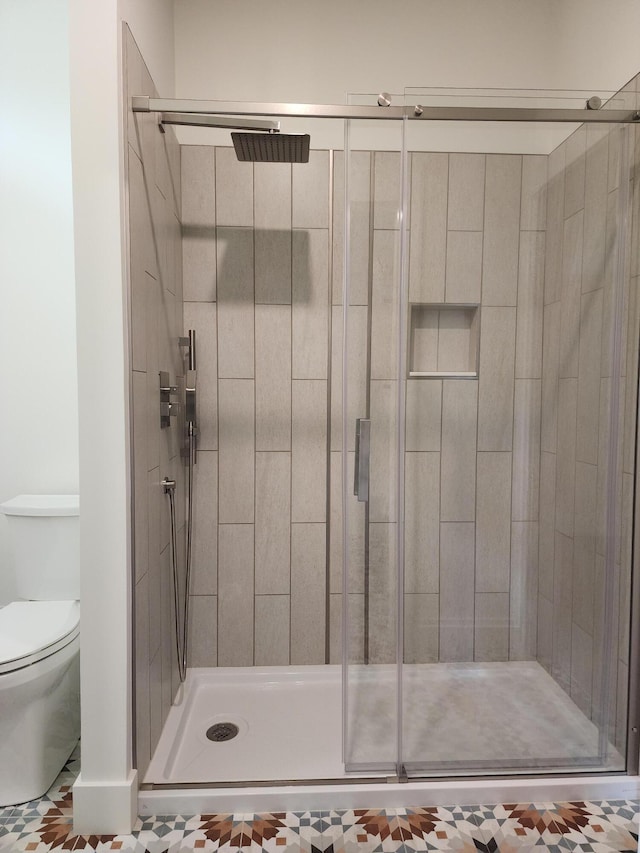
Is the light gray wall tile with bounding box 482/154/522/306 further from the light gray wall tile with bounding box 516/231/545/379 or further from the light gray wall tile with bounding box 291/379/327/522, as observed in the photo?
the light gray wall tile with bounding box 291/379/327/522

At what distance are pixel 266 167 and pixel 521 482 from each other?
1.56m

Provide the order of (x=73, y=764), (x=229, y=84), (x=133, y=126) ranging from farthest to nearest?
(x=229, y=84)
(x=73, y=764)
(x=133, y=126)

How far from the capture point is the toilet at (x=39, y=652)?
154cm

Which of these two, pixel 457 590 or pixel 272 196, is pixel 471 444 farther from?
pixel 272 196

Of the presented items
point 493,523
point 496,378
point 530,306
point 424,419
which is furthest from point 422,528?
point 530,306

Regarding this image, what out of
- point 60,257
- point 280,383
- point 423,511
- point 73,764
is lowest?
point 73,764

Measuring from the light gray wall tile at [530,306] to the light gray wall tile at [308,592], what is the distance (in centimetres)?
112

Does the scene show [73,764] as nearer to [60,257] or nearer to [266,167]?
[60,257]

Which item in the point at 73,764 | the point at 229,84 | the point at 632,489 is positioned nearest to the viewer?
the point at 632,489

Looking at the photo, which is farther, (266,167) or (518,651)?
(266,167)

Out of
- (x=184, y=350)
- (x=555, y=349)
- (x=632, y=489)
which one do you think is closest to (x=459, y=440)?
(x=555, y=349)

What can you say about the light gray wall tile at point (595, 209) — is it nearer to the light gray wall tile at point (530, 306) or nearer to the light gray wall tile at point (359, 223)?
the light gray wall tile at point (530, 306)

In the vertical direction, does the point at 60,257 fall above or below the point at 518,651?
above

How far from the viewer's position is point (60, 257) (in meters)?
2.22
